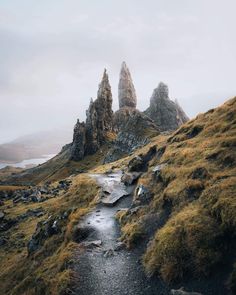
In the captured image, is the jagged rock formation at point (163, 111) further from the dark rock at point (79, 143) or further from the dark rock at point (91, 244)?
the dark rock at point (91, 244)

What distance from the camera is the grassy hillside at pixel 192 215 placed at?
53.4 ft

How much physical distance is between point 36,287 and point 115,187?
22.8 meters

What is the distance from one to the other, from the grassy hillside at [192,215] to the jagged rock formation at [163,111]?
6093 inches

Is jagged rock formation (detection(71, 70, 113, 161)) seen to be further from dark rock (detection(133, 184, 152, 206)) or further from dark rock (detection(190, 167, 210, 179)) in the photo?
dark rock (detection(190, 167, 210, 179))

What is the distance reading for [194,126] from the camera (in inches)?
1690

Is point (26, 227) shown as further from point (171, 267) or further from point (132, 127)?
point (132, 127)

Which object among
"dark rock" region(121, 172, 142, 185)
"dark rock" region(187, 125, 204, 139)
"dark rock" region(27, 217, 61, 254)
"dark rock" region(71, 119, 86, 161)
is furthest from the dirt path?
"dark rock" region(71, 119, 86, 161)

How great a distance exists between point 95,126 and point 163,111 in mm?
48943

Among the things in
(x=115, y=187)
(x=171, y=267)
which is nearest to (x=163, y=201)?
(x=171, y=267)

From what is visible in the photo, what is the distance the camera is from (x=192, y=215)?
19016 millimetres

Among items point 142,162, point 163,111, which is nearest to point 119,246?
point 142,162

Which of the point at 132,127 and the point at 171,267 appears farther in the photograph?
the point at 132,127

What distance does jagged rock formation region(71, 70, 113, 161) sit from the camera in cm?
16762

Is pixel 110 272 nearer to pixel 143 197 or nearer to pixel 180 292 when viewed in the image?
pixel 180 292
